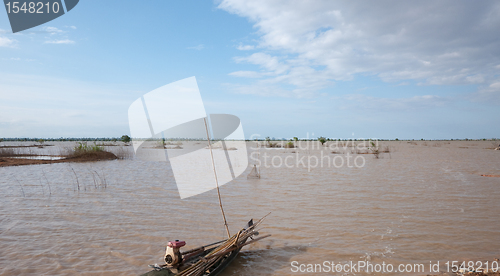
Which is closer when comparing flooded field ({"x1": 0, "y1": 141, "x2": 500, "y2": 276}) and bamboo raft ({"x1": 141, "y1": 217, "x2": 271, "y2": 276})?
bamboo raft ({"x1": 141, "y1": 217, "x2": 271, "y2": 276})

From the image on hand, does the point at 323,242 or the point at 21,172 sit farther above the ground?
the point at 21,172

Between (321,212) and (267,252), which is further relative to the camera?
(321,212)

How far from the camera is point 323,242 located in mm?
5074

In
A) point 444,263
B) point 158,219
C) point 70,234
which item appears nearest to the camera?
point 444,263

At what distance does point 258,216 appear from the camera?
22.2ft

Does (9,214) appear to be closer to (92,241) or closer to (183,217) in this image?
(92,241)

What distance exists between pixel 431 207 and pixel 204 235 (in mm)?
5885

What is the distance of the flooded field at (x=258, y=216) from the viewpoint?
14.5 feet

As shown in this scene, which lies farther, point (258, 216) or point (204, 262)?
point (258, 216)

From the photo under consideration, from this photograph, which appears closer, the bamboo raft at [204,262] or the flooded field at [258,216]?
the bamboo raft at [204,262]

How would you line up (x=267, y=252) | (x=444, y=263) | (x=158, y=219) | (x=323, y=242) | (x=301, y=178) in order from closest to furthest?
(x=444, y=263) < (x=267, y=252) < (x=323, y=242) < (x=158, y=219) < (x=301, y=178)

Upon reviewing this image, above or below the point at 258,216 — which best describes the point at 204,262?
above

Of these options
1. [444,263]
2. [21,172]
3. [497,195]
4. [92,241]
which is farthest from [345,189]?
[21,172]

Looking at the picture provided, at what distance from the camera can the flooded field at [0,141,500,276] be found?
14.5 ft
